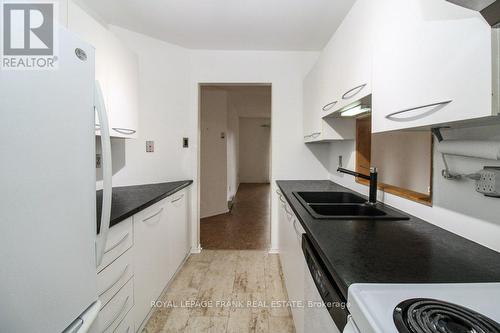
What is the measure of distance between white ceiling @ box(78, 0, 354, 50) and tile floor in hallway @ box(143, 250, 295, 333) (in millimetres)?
2445

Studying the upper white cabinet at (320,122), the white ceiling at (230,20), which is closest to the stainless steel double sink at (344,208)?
the upper white cabinet at (320,122)

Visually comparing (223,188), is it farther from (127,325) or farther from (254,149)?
(254,149)

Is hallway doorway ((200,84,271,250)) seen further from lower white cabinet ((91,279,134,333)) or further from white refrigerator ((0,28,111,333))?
white refrigerator ((0,28,111,333))

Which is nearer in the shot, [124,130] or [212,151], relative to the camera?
[124,130]

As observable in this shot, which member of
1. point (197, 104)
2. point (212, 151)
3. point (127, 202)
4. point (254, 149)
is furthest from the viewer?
point (254, 149)

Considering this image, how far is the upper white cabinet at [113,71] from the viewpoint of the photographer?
4.75 feet

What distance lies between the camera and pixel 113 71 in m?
1.72

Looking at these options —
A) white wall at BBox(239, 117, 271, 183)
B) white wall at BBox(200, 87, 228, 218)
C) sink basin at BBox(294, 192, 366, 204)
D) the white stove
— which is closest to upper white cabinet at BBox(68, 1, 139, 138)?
sink basin at BBox(294, 192, 366, 204)

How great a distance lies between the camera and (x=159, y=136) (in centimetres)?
257

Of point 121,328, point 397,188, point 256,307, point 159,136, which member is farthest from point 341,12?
point 121,328

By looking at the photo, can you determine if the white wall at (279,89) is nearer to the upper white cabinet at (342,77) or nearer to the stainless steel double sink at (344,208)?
the upper white cabinet at (342,77)

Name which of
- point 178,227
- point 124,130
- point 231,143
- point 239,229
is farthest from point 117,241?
point 231,143

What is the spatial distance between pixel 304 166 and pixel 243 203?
289 centimetres

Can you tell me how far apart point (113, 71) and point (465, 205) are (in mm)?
2253
